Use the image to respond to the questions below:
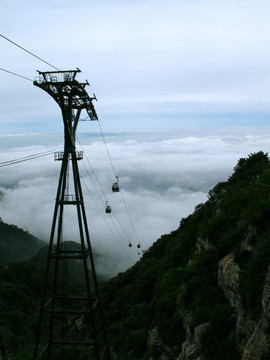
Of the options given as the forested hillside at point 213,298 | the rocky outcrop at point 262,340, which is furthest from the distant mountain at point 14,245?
the rocky outcrop at point 262,340

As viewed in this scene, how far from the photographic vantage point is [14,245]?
18175 cm

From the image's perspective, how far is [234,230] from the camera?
2019cm

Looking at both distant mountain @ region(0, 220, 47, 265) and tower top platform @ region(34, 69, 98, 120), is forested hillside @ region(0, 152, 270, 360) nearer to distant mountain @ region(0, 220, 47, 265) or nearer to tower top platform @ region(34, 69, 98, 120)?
tower top platform @ region(34, 69, 98, 120)

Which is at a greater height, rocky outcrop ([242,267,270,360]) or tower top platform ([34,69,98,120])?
tower top platform ([34,69,98,120])

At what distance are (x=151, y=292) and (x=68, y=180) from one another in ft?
47.9

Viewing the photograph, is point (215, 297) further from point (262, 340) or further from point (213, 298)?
point (262, 340)

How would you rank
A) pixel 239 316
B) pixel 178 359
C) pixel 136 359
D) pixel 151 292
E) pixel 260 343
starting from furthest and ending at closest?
pixel 151 292, pixel 136 359, pixel 178 359, pixel 239 316, pixel 260 343

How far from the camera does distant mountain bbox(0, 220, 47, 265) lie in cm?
16180

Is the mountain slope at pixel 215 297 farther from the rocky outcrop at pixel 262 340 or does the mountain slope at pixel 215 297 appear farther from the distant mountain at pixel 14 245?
the distant mountain at pixel 14 245

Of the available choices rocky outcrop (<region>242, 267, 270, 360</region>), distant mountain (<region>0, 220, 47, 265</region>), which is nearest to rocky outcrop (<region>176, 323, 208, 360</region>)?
rocky outcrop (<region>242, 267, 270, 360</region>)

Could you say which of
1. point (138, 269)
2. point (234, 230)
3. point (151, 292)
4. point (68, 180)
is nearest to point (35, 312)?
point (138, 269)

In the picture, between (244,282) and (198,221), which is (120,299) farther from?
(244,282)

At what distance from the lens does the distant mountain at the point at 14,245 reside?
162m

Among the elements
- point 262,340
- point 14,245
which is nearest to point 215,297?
point 262,340
